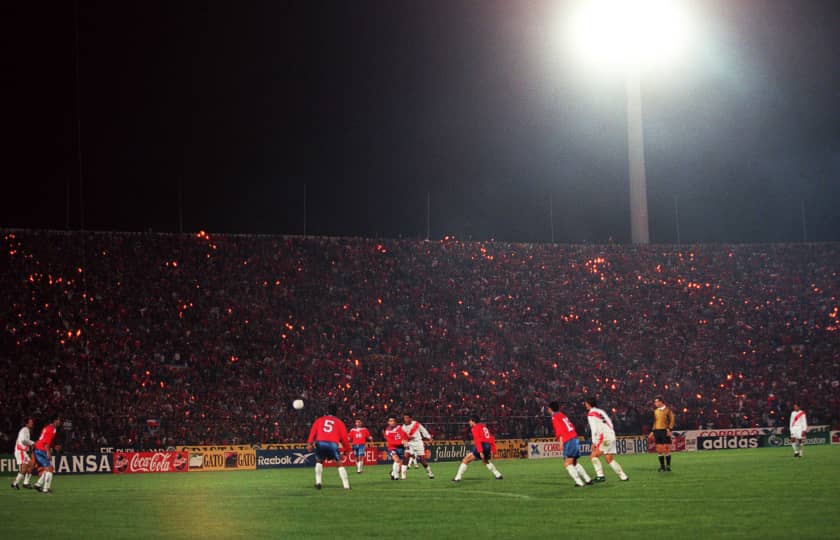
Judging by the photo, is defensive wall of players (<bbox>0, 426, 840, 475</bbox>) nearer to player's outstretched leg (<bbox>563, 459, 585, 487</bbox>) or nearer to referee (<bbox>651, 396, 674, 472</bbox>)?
referee (<bbox>651, 396, 674, 472</bbox>)

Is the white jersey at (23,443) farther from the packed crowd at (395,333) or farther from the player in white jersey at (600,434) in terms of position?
the player in white jersey at (600,434)

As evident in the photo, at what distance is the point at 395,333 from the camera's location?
5166 cm

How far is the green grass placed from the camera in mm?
14594

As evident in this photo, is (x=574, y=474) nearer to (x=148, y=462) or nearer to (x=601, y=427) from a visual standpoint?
(x=601, y=427)

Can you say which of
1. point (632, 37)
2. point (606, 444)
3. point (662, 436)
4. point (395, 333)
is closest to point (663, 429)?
point (662, 436)

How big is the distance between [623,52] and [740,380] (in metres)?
18.6

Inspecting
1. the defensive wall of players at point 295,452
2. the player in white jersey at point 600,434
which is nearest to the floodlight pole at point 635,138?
the defensive wall of players at point 295,452

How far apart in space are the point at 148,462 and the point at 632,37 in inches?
1295

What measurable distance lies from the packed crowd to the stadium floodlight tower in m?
7.29

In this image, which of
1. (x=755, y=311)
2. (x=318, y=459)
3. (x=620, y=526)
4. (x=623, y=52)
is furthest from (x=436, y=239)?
(x=620, y=526)

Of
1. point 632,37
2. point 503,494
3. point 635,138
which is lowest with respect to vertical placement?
point 503,494

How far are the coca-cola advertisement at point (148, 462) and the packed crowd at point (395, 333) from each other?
256 centimetres

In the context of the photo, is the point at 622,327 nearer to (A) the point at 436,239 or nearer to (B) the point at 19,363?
(A) the point at 436,239

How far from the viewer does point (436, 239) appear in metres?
59.6
